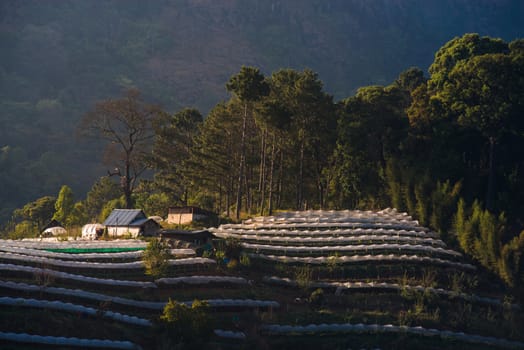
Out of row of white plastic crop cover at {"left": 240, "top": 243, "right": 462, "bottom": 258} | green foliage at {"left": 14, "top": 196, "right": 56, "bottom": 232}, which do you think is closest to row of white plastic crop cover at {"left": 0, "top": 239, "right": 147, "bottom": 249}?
row of white plastic crop cover at {"left": 240, "top": 243, "right": 462, "bottom": 258}

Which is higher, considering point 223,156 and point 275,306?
point 223,156

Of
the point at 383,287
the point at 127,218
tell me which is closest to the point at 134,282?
the point at 383,287

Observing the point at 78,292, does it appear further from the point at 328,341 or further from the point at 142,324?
the point at 328,341

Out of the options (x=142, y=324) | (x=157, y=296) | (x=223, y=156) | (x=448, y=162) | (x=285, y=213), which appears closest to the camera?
(x=142, y=324)

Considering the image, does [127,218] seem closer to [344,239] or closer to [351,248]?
[344,239]

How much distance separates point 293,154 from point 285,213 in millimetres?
12393

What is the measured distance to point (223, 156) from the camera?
6550cm

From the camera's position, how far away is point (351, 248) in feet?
143

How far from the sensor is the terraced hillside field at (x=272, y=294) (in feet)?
90.6

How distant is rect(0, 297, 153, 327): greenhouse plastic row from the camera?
27.6m

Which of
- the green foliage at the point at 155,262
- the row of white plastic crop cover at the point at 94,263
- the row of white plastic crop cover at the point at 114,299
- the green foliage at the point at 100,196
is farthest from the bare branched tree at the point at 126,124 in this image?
the green foliage at the point at 100,196

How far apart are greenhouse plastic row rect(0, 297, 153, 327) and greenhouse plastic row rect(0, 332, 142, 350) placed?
2501 mm

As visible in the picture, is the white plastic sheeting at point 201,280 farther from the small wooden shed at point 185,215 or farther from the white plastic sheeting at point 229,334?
the small wooden shed at point 185,215

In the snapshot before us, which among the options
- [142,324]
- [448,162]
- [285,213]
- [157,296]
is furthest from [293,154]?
[142,324]
